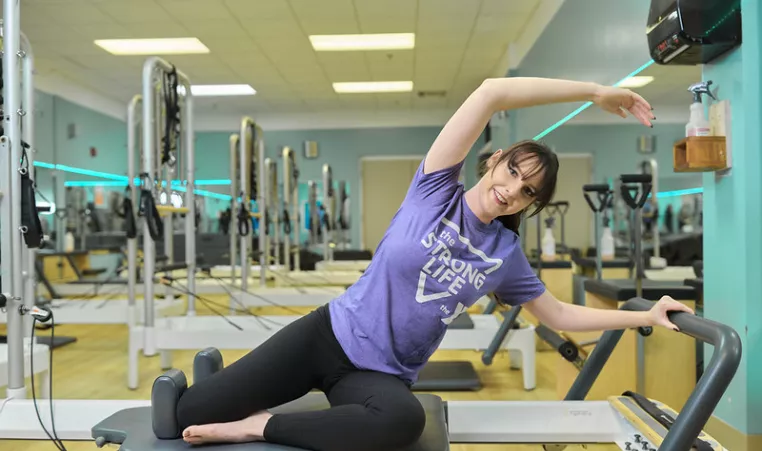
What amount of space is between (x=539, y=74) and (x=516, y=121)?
1.18 metres

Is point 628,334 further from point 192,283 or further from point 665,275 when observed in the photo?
point 192,283

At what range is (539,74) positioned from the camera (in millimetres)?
5301

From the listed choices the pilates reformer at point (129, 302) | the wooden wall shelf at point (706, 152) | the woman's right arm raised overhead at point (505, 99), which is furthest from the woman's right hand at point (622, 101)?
the pilates reformer at point (129, 302)

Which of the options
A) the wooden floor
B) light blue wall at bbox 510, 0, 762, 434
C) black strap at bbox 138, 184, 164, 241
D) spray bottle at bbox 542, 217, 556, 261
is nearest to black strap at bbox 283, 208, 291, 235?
the wooden floor

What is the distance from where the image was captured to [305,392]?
1.47 meters

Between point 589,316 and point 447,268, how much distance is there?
419 millimetres

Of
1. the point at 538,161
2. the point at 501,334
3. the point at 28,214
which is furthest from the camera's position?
the point at 501,334

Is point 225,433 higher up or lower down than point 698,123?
lower down

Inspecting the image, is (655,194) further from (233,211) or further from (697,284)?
(233,211)

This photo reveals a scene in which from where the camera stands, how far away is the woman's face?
1.25m

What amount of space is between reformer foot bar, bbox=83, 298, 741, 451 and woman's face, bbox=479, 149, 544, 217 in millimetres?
417

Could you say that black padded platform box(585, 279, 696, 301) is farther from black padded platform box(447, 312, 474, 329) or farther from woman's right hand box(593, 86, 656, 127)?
woman's right hand box(593, 86, 656, 127)

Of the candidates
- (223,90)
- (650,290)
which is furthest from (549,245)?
(223,90)

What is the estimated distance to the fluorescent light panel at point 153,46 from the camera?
5.97 metres
